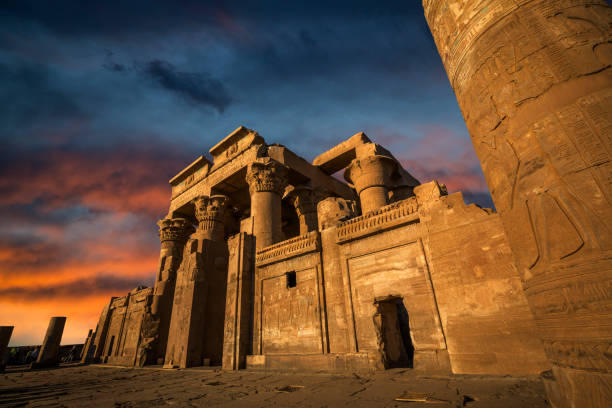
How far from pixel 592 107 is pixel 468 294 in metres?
3.82

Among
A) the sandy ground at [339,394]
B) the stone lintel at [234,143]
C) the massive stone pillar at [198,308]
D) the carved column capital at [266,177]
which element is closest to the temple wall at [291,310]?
the sandy ground at [339,394]

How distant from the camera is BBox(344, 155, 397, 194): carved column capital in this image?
1316 cm

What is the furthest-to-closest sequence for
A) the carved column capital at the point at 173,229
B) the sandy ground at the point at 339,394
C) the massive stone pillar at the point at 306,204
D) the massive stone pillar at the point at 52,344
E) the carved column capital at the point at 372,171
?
the carved column capital at the point at 173,229
the massive stone pillar at the point at 52,344
the massive stone pillar at the point at 306,204
the carved column capital at the point at 372,171
the sandy ground at the point at 339,394

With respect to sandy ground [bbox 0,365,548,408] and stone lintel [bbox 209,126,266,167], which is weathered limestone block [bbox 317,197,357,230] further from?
stone lintel [bbox 209,126,266,167]

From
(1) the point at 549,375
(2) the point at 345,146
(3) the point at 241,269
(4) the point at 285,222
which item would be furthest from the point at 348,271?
(4) the point at 285,222

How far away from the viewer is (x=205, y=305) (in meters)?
10.7

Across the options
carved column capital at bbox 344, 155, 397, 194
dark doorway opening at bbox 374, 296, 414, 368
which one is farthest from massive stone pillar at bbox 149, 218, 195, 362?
dark doorway opening at bbox 374, 296, 414, 368

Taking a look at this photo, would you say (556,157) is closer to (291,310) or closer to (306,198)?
(291,310)

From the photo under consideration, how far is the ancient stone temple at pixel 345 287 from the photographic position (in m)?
4.88

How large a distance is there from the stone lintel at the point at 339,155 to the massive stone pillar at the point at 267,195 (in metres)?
3.53

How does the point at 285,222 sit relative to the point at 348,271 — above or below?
above

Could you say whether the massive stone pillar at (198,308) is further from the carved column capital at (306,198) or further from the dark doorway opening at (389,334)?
→ the dark doorway opening at (389,334)

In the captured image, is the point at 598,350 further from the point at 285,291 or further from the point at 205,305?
the point at 205,305

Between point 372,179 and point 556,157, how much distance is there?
36.3 ft
